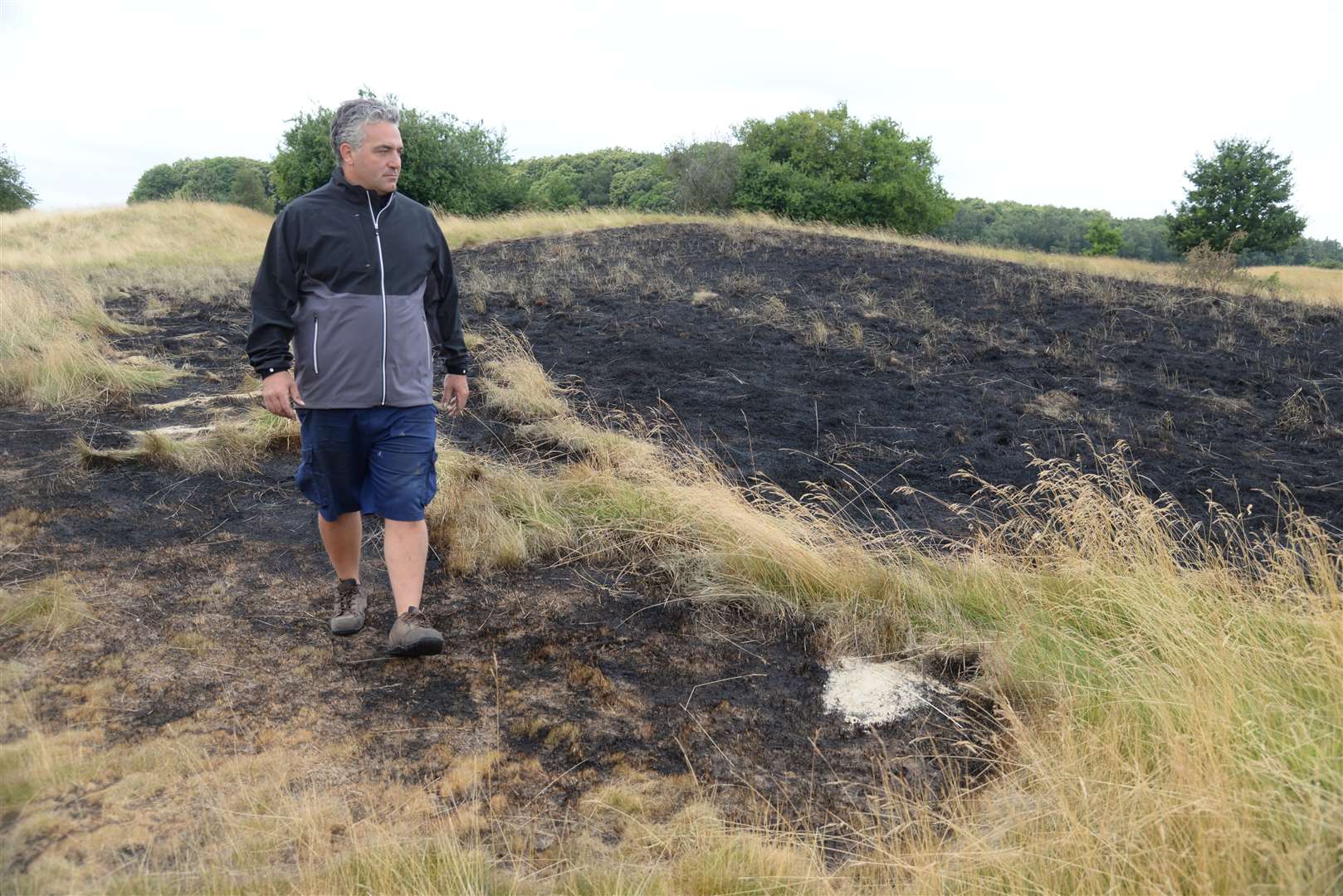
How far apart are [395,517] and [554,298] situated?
9.69 m

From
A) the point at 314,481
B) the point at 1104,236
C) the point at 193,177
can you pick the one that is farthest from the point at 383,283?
the point at 193,177

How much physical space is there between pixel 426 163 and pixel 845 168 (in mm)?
16910

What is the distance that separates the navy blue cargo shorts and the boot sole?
474 mm

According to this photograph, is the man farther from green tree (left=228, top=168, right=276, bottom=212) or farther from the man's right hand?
green tree (left=228, top=168, right=276, bottom=212)

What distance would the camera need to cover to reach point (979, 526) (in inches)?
197

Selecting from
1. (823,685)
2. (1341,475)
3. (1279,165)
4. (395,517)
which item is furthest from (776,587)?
(1279,165)

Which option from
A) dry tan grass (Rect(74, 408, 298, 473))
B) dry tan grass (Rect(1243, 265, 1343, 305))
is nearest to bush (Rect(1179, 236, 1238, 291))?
dry tan grass (Rect(1243, 265, 1343, 305))

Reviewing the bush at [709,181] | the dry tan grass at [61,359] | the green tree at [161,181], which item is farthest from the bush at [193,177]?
the dry tan grass at [61,359]

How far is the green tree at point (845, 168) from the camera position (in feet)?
112

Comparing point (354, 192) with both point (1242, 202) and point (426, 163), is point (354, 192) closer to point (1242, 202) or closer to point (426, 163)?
point (426, 163)

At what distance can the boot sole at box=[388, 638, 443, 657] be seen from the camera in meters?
3.28

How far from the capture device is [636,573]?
4332mm

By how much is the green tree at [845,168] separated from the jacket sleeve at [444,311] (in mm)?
31354

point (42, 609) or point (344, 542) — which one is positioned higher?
point (344, 542)
